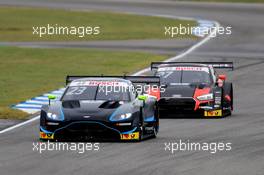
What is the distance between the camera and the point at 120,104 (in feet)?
68.0

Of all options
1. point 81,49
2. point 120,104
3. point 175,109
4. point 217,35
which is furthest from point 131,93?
point 217,35

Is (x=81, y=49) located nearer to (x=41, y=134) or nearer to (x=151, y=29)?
(x=151, y=29)

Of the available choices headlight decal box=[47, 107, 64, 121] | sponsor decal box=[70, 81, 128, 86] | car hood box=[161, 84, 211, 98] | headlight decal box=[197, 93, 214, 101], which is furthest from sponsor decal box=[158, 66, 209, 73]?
headlight decal box=[47, 107, 64, 121]

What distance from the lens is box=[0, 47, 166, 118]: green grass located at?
3259 centimetres

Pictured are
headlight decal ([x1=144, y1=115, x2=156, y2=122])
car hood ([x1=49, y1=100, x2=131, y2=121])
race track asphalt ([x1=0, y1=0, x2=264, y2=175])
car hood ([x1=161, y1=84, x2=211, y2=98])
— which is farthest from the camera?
car hood ([x1=161, y1=84, x2=211, y2=98])

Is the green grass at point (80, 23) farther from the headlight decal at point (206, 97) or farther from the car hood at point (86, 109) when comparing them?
the car hood at point (86, 109)

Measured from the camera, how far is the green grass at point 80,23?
52.7 m

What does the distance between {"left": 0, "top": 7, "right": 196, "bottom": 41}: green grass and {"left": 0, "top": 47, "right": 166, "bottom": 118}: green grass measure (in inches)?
272

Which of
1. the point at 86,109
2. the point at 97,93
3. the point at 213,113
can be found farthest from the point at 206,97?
the point at 86,109

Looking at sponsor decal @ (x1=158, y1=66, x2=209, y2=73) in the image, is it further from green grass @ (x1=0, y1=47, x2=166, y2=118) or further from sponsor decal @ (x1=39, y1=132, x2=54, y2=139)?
sponsor decal @ (x1=39, y1=132, x2=54, y2=139)

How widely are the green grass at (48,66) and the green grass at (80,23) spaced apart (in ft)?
22.7

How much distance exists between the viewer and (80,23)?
57.8 meters

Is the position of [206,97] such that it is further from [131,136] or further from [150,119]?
[131,136]

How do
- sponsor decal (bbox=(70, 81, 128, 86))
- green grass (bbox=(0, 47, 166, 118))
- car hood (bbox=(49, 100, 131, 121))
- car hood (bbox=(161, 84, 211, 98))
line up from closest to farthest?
car hood (bbox=(49, 100, 131, 121)), sponsor decal (bbox=(70, 81, 128, 86)), car hood (bbox=(161, 84, 211, 98)), green grass (bbox=(0, 47, 166, 118))
